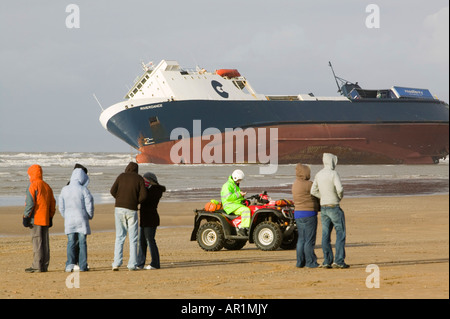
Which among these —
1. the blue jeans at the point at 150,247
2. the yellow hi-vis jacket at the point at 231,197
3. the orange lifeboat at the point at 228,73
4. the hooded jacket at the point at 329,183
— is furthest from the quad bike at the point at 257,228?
the orange lifeboat at the point at 228,73

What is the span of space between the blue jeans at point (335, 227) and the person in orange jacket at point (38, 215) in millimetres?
3529

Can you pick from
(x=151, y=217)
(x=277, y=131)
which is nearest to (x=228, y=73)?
(x=277, y=131)

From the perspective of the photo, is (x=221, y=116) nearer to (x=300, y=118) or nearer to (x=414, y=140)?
(x=300, y=118)

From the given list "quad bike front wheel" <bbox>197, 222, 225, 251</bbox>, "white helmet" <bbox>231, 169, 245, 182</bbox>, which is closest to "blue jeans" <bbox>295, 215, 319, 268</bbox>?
"white helmet" <bbox>231, 169, 245, 182</bbox>

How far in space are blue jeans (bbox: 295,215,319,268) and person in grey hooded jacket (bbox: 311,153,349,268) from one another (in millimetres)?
202

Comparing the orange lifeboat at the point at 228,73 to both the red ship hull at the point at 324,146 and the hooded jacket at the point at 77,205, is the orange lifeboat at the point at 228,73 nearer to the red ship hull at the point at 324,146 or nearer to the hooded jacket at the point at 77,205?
the red ship hull at the point at 324,146

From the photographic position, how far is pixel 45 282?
377 inches

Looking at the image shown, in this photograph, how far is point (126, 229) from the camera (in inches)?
415

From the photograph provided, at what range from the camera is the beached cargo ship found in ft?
185

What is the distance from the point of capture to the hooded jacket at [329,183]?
9.92 metres

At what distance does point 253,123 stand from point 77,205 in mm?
47446
